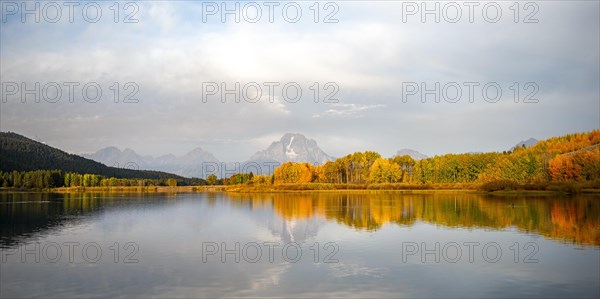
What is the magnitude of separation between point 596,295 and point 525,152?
121190 mm

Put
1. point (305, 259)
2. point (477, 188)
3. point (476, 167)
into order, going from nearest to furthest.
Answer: point (305, 259) < point (477, 188) < point (476, 167)

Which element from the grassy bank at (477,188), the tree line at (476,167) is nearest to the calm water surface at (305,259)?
the grassy bank at (477,188)

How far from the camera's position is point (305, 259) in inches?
910

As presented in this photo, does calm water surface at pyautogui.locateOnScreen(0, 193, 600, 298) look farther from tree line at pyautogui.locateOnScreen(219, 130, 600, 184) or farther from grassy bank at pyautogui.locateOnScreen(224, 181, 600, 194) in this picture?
tree line at pyautogui.locateOnScreen(219, 130, 600, 184)

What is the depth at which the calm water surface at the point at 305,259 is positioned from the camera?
55.8 ft

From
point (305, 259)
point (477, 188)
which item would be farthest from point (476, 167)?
point (305, 259)

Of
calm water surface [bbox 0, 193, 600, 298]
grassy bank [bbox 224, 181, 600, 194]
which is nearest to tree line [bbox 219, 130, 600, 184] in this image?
grassy bank [bbox 224, 181, 600, 194]

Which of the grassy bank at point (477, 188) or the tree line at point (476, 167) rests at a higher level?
the tree line at point (476, 167)

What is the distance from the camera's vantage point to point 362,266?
21.0m

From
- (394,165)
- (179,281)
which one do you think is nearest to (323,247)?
(179,281)

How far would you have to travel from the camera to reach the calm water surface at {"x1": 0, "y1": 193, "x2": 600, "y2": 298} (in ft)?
55.8

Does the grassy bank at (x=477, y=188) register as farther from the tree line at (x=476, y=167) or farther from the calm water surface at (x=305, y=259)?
the calm water surface at (x=305, y=259)

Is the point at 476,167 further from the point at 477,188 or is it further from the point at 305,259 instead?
the point at 305,259

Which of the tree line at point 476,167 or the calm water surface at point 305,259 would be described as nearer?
the calm water surface at point 305,259
